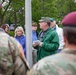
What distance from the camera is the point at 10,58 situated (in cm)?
330

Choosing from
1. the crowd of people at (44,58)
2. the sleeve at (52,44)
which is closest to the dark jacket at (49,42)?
the sleeve at (52,44)

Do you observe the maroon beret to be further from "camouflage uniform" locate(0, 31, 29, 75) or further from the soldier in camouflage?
"camouflage uniform" locate(0, 31, 29, 75)

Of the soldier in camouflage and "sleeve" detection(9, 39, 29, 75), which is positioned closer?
the soldier in camouflage

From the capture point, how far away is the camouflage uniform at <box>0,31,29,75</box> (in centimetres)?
327

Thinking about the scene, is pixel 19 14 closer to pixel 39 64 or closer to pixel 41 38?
pixel 41 38

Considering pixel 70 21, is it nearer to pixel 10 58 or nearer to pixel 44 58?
pixel 44 58

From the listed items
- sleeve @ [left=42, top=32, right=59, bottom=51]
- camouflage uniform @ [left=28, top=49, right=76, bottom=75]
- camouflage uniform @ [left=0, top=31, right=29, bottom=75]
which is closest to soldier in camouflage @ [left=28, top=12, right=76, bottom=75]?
camouflage uniform @ [left=28, top=49, right=76, bottom=75]

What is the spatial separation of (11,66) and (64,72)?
98cm

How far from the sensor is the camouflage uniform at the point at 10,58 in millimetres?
3266

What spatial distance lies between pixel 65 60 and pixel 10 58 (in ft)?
3.23

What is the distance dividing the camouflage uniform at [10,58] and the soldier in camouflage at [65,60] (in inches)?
31.7

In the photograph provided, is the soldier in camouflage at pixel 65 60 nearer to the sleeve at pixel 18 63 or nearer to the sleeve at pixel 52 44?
the sleeve at pixel 18 63

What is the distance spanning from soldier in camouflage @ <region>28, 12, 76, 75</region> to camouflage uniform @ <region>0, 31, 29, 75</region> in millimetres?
805

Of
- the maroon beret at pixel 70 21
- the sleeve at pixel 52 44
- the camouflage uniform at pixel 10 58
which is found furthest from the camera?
the sleeve at pixel 52 44
